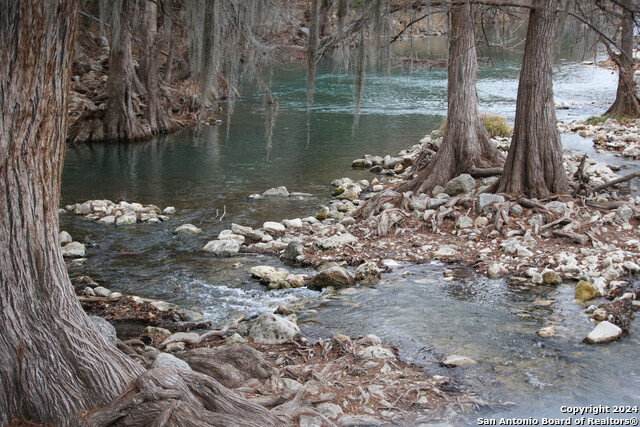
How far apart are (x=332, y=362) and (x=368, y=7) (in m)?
6.25

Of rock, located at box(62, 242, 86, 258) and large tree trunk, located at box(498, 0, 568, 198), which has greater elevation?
large tree trunk, located at box(498, 0, 568, 198)

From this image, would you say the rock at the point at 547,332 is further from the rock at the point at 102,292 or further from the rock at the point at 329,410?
the rock at the point at 102,292

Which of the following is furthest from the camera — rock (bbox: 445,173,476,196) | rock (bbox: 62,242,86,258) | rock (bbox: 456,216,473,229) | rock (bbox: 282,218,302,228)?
rock (bbox: 282,218,302,228)

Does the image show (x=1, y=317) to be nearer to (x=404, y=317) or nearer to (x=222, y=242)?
(x=404, y=317)

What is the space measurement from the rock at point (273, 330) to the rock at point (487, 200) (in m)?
4.82

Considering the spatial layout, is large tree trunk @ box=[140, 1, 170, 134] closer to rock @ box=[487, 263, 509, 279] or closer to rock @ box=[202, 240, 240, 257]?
rock @ box=[202, 240, 240, 257]

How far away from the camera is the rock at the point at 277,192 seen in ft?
45.1

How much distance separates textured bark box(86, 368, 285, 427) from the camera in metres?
3.74

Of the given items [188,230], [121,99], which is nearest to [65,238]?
[188,230]

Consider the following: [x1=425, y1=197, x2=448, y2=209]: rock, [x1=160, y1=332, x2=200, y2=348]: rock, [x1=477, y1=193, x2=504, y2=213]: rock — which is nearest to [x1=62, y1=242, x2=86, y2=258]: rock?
[x1=160, y1=332, x2=200, y2=348]: rock

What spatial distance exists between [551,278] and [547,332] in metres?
1.67

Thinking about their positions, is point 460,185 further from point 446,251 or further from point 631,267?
point 631,267

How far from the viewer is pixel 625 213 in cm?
941

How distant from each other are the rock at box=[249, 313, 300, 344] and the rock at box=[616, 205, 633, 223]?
5864mm
